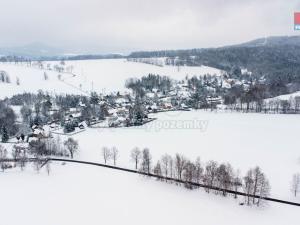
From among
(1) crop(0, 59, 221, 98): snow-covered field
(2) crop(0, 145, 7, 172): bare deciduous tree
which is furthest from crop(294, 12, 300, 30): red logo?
(1) crop(0, 59, 221, 98): snow-covered field

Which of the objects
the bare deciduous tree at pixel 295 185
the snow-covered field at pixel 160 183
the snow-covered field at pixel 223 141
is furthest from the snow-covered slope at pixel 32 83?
the bare deciduous tree at pixel 295 185

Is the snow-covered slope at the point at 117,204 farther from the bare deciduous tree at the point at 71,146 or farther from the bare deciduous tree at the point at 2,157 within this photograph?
the bare deciduous tree at the point at 71,146

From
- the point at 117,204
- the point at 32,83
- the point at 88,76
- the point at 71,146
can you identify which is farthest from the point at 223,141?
the point at 88,76

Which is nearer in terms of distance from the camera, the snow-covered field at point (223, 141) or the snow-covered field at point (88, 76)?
the snow-covered field at point (223, 141)

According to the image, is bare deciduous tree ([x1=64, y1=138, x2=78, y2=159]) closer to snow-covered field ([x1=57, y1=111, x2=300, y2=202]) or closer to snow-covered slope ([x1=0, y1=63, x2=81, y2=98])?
snow-covered field ([x1=57, y1=111, x2=300, y2=202])

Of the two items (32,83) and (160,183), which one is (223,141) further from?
(32,83)
